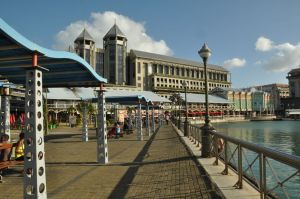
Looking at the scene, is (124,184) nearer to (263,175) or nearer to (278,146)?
(263,175)

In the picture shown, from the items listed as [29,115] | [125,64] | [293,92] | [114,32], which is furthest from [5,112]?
[293,92]

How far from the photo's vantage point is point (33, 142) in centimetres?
679

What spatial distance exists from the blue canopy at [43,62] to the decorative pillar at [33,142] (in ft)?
1.49

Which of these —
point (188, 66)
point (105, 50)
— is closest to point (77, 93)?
point (105, 50)

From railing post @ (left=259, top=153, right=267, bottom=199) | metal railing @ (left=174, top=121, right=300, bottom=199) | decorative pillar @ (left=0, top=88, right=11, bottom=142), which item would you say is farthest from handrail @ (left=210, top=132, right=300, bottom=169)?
decorative pillar @ (left=0, top=88, right=11, bottom=142)

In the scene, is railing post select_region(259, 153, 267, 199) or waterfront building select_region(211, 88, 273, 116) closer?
railing post select_region(259, 153, 267, 199)

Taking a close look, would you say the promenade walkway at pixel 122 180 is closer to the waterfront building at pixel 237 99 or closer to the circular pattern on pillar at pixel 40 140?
the circular pattern on pillar at pixel 40 140

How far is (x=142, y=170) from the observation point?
1104 cm

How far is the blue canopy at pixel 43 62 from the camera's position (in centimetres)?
645

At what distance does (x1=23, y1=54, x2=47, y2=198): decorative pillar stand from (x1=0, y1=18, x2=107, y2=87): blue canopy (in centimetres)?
46

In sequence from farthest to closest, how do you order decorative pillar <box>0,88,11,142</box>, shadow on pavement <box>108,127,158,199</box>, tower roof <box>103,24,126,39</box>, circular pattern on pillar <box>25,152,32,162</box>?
tower roof <box>103,24,126,39</box> → decorative pillar <box>0,88,11,142</box> → shadow on pavement <box>108,127,158,199</box> → circular pattern on pillar <box>25,152,32,162</box>

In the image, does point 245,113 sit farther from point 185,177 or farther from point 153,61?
point 185,177

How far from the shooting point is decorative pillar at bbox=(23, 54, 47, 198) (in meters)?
6.69

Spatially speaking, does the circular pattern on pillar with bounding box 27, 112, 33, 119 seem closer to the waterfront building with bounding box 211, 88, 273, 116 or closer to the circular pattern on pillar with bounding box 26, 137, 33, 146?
the circular pattern on pillar with bounding box 26, 137, 33, 146
